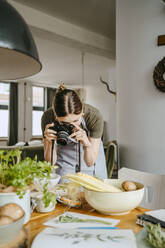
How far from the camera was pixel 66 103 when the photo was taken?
1618 millimetres

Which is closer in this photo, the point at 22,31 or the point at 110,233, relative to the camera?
the point at 110,233

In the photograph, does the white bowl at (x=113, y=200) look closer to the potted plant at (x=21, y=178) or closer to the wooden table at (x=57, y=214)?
the wooden table at (x=57, y=214)

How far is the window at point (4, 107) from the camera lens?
7883mm

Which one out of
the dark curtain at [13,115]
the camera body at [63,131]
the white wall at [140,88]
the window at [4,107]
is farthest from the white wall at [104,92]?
the camera body at [63,131]

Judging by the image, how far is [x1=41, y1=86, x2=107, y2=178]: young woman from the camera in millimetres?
1582

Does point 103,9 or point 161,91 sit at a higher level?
point 103,9

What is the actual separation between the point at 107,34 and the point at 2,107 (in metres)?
4.55

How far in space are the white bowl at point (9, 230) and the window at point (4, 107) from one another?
25.1 feet

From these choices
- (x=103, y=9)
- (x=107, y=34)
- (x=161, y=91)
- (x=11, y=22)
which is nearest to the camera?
(x=11, y=22)

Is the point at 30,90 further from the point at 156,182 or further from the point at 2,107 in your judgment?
the point at 156,182

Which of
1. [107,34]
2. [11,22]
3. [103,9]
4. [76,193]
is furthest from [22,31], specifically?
[107,34]

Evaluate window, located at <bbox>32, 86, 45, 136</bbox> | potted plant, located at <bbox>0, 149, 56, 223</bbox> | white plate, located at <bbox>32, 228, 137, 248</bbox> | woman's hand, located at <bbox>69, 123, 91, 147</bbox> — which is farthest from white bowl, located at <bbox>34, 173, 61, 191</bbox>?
window, located at <bbox>32, 86, 45, 136</bbox>

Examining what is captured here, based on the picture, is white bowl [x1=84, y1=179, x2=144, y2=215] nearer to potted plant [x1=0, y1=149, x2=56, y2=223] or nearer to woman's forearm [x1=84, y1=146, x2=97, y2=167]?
potted plant [x1=0, y1=149, x2=56, y2=223]

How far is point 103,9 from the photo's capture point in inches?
146
